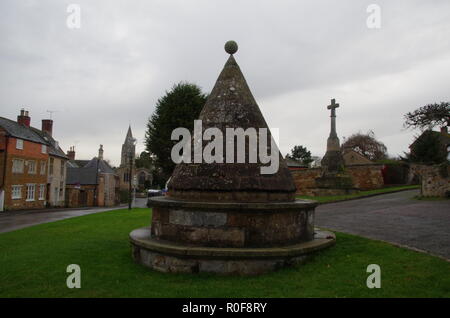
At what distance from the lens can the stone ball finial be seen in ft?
25.1

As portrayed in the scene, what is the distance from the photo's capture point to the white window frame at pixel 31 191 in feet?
95.9

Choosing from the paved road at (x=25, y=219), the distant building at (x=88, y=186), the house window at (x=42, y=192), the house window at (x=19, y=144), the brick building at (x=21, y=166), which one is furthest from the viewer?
the distant building at (x=88, y=186)

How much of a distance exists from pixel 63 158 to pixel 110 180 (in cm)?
804

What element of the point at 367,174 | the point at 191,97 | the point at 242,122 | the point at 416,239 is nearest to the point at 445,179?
the point at 367,174

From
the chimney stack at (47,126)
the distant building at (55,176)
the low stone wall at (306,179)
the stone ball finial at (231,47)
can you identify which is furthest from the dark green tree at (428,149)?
the chimney stack at (47,126)

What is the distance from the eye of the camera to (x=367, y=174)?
2458 centimetres

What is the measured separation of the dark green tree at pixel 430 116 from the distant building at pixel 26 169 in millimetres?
31516

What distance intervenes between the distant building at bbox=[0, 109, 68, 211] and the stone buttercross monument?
82.3 ft

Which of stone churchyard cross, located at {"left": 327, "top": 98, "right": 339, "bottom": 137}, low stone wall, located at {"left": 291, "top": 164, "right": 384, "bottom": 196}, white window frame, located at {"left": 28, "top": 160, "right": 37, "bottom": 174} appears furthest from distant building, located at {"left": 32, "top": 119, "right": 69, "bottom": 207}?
stone churchyard cross, located at {"left": 327, "top": 98, "right": 339, "bottom": 137}

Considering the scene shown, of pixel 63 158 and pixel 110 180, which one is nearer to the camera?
pixel 63 158

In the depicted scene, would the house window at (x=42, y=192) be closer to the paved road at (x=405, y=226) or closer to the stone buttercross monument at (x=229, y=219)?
the stone buttercross monument at (x=229, y=219)

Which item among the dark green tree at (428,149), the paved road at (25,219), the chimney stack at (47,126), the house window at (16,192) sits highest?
the chimney stack at (47,126)
